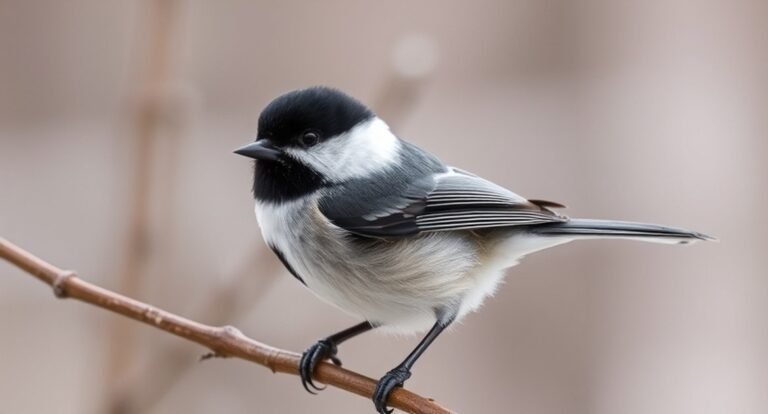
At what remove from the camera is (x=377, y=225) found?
1.51 metres

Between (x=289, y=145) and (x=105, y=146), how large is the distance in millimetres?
1714

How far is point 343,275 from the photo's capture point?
4.83ft

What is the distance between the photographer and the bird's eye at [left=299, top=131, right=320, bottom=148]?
151cm

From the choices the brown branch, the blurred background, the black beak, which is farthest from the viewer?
the blurred background

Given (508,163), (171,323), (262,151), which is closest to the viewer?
(171,323)

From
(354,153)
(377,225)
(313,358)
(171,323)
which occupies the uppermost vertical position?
(354,153)

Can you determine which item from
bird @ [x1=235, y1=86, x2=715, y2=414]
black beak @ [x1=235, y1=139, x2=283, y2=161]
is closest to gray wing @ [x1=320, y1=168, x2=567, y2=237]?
bird @ [x1=235, y1=86, x2=715, y2=414]

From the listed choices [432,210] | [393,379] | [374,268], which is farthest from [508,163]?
[393,379]

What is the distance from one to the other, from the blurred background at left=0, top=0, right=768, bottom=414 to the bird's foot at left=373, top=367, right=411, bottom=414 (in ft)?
3.87

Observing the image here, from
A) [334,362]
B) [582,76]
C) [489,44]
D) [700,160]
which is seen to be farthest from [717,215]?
[334,362]

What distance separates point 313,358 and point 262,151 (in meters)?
0.35

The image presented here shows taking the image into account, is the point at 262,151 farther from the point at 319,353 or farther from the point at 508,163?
the point at 508,163

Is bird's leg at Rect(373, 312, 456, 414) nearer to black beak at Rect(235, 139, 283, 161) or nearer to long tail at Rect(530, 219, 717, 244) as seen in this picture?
long tail at Rect(530, 219, 717, 244)

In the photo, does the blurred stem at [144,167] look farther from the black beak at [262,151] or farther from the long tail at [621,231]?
the long tail at [621,231]
